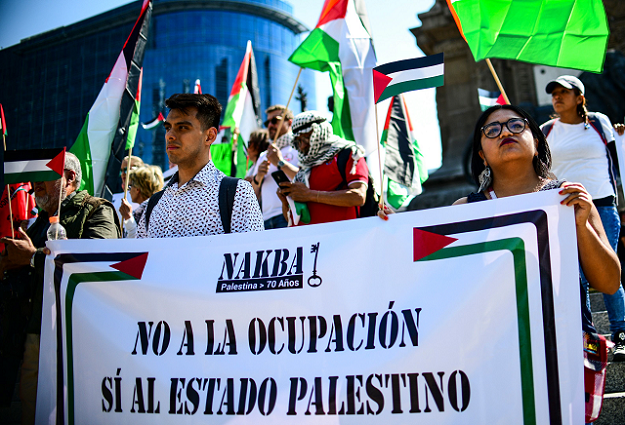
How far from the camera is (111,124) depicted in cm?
485

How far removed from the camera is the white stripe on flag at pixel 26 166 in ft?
11.7

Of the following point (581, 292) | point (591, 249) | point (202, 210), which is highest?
point (202, 210)

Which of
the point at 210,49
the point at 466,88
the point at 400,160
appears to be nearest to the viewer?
the point at 400,160

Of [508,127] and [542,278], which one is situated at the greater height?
[508,127]

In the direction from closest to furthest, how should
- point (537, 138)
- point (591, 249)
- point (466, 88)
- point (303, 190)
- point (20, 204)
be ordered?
point (591, 249) → point (537, 138) → point (303, 190) → point (20, 204) → point (466, 88)

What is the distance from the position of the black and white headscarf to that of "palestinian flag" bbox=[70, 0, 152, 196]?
1.53 meters

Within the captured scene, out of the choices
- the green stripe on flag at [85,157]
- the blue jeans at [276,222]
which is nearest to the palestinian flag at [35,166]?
the green stripe on flag at [85,157]

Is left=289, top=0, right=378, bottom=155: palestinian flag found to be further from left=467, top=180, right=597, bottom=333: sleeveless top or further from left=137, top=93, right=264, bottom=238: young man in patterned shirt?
left=467, top=180, right=597, bottom=333: sleeveless top

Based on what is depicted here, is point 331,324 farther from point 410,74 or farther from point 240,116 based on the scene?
point 240,116

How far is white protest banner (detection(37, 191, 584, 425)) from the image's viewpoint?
90.4 inches

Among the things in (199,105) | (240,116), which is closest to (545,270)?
(199,105)

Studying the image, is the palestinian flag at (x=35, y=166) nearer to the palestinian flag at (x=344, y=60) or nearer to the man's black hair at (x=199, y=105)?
the man's black hair at (x=199, y=105)

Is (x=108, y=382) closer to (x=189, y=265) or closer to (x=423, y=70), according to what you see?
(x=189, y=265)

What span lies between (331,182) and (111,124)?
1.99 meters
